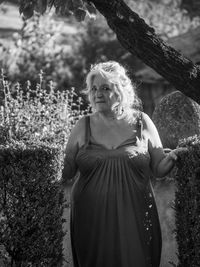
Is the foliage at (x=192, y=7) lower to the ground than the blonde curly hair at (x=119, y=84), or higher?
higher

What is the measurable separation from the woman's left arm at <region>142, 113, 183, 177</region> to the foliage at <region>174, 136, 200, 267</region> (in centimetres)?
12

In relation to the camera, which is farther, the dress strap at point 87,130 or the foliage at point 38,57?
→ the foliage at point 38,57

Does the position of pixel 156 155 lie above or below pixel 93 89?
below

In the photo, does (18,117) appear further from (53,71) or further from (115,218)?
(53,71)

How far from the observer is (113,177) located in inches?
155

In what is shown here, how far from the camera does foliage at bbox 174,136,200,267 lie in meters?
3.65

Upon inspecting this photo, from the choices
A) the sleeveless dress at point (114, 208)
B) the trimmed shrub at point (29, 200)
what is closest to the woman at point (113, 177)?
the sleeveless dress at point (114, 208)

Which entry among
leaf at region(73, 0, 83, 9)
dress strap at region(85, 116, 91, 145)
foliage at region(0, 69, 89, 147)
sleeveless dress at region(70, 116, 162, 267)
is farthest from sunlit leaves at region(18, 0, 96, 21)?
foliage at region(0, 69, 89, 147)

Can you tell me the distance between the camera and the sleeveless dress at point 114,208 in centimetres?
390

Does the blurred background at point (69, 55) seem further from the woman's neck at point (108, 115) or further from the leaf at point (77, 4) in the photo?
the woman's neck at point (108, 115)

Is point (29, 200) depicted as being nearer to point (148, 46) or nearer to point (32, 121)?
point (148, 46)

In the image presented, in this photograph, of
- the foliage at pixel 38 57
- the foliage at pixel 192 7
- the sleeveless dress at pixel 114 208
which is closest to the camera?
the sleeveless dress at pixel 114 208

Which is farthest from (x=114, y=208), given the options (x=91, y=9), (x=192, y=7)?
(x=192, y=7)

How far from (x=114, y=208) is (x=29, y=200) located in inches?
23.9
